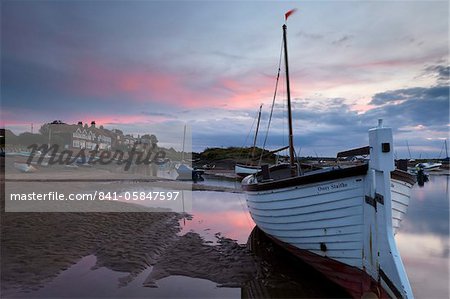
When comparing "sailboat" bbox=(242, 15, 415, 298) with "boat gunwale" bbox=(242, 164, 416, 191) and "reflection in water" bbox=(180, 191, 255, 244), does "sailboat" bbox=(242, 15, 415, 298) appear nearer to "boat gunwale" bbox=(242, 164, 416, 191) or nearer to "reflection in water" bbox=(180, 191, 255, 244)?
"boat gunwale" bbox=(242, 164, 416, 191)

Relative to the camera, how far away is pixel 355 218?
6203 mm

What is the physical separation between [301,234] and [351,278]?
4.79 feet

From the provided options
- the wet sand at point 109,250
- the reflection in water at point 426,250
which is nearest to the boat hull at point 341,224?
the wet sand at point 109,250

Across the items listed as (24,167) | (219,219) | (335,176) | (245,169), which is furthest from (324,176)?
(24,167)

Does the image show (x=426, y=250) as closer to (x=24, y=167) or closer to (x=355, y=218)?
(x=355, y=218)

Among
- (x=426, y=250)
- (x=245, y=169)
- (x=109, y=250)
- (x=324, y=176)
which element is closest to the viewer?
(x=324, y=176)

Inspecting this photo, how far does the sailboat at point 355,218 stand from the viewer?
564 centimetres

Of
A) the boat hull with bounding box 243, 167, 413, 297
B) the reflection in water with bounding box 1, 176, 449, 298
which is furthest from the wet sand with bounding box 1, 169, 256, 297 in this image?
the boat hull with bounding box 243, 167, 413, 297

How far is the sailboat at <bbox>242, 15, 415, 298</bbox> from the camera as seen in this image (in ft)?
18.5

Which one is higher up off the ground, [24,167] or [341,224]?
[24,167]

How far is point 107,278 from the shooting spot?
7.26 m

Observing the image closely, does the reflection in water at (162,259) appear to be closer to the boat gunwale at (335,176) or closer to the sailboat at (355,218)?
the sailboat at (355,218)

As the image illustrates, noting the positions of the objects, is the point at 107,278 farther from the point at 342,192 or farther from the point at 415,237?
the point at 415,237

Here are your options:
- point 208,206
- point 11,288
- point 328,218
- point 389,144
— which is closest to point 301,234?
point 328,218
